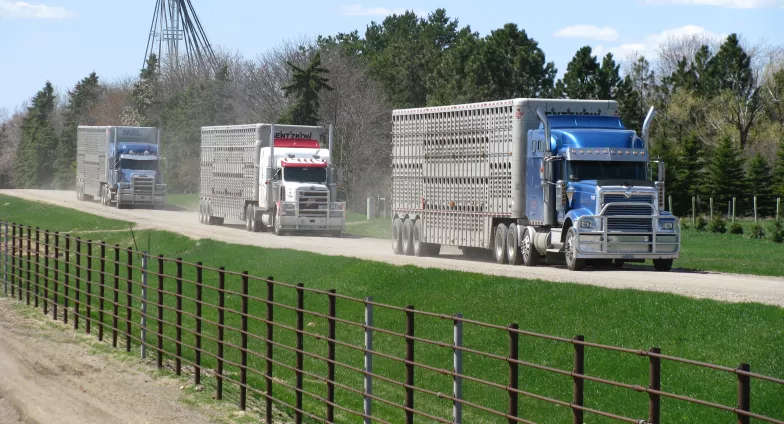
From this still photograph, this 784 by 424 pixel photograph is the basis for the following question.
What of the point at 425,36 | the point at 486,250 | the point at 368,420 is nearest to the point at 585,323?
the point at 368,420

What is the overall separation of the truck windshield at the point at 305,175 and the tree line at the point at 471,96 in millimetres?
24419

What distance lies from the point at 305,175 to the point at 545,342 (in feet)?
94.9

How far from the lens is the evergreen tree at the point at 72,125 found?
118875mm

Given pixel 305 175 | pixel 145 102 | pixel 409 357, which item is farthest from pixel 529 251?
pixel 145 102

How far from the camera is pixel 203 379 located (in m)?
16.5

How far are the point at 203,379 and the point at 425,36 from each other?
97426 millimetres

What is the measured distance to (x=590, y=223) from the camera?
28234 mm

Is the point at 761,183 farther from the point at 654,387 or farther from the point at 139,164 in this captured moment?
the point at 654,387

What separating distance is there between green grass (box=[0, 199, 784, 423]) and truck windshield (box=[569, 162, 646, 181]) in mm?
4761

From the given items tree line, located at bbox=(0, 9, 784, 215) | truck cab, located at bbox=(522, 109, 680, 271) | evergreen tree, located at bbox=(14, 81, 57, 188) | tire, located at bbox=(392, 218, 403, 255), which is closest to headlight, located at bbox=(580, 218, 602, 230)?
truck cab, located at bbox=(522, 109, 680, 271)

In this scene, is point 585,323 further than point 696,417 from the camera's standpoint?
Yes

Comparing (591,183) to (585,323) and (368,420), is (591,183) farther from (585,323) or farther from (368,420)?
(368,420)

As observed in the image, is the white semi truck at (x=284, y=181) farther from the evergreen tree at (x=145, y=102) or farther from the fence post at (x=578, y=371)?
the evergreen tree at (x=145, y=102)

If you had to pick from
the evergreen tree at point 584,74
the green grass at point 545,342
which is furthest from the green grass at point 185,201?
the green grass at point 545,342
